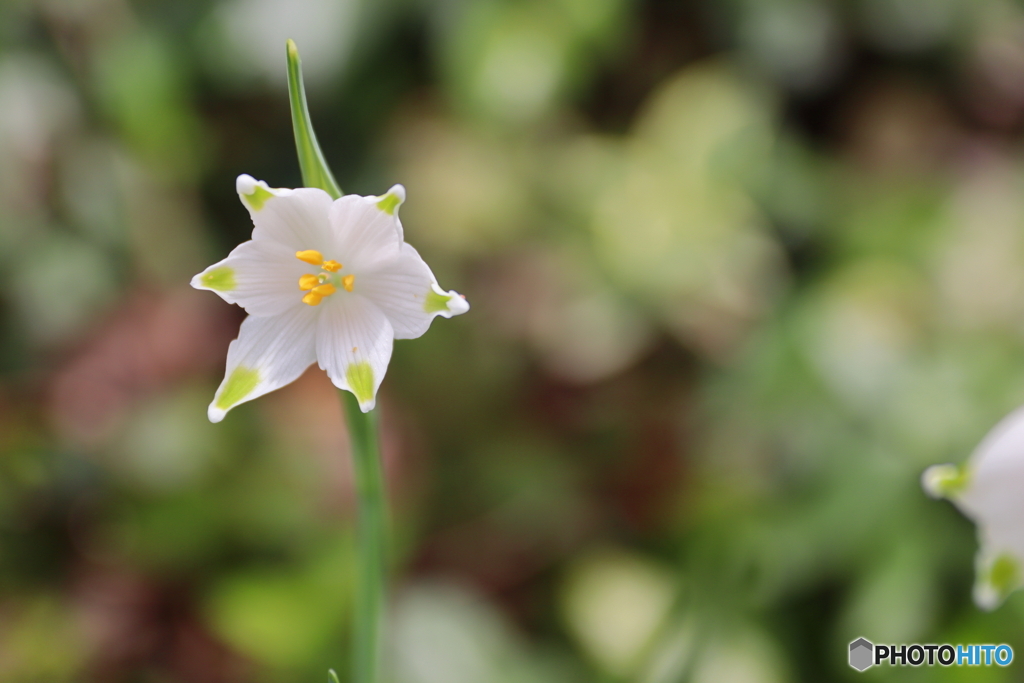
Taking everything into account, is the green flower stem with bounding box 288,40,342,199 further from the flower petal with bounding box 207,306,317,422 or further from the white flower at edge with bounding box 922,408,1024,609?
the white flower at edge with bounding box 922,408,1024,609

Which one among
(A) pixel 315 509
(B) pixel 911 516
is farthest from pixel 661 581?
(A) pixel 315 509

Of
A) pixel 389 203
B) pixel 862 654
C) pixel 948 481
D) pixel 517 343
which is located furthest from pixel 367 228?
pixel 517 343

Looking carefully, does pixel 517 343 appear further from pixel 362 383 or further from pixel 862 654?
pixel 362 383

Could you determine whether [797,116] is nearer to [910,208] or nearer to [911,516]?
[910,208]

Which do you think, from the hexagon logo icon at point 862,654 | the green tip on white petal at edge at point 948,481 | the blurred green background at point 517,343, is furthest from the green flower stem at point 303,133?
the blurred green background at point 517,343

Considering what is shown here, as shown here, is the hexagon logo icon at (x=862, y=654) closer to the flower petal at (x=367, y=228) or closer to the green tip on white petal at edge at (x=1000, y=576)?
the green tip on white petal at edge at (x=1000, y=576)

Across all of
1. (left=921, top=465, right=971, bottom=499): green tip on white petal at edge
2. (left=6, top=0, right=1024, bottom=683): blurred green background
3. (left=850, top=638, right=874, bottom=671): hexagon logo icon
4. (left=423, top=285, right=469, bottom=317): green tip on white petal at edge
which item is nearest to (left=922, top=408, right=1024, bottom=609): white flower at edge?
(left=921, top=465, right=971, bottom=499): green tip on white petal at edge
